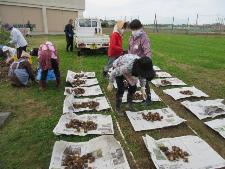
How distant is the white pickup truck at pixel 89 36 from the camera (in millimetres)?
13961

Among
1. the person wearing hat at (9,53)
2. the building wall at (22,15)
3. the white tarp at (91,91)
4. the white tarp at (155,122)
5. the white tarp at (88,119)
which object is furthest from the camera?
the building wall at (22,15)

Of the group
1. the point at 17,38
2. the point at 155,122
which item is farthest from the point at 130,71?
the point at 17,38

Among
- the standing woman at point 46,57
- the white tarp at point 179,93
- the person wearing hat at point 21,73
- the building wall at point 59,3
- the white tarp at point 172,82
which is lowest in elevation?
the white tarp at point 179,93

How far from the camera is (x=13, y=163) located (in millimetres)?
4336

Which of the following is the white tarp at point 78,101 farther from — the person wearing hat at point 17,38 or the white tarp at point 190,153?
the person wearing hat at point 17,38

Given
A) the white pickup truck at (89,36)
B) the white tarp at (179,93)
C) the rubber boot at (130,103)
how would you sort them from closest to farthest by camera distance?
the rubber boot at (130,103), the white tarp at (179,93), the white pickup truck at (89,36)

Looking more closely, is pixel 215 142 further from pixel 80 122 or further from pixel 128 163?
pixel 80 122

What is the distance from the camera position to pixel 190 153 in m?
4.41

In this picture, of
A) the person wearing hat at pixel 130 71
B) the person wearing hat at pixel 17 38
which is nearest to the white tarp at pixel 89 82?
the person wearing hat at pixel 130 71

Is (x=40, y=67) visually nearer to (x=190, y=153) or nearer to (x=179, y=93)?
(x=179, y=93)

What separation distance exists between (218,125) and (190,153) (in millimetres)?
1292

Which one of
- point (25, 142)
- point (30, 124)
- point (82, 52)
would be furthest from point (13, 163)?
point (82, 52)

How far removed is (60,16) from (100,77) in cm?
2652

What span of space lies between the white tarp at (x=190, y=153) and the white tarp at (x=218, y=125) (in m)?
0.58
